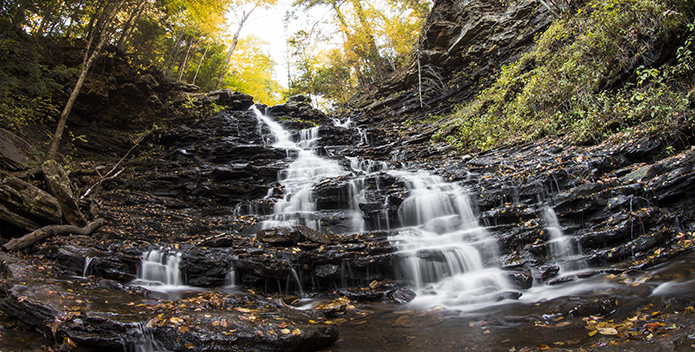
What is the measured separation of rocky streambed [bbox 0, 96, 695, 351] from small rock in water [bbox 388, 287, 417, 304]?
0.10ft

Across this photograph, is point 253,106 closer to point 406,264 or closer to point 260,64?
point 260,64

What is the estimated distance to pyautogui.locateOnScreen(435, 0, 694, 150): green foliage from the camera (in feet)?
21.6

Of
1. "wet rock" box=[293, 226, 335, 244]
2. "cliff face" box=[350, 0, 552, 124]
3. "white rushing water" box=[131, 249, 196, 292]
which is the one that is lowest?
"white rushing water" box=[131, 249, 196, 292]

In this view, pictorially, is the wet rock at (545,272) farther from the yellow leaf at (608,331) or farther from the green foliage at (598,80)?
the green foliage at (598,80)

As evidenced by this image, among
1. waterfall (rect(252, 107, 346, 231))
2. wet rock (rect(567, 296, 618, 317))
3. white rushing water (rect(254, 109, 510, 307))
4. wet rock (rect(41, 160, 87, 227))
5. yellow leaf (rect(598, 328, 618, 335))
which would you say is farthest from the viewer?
waterfall (rect(252, 107, 346, 231))

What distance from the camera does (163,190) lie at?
440 inches

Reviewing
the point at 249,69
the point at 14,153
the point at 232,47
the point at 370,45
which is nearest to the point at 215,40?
the point at 232,47

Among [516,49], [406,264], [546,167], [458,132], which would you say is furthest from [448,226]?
[516,49]

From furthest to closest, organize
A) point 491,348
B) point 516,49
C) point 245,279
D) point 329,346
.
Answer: point 516,49 → point 245,279 → point 329,346 → point 491,348

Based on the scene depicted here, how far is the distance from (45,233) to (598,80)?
45.2 feet

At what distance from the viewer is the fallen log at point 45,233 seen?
5.59 meters

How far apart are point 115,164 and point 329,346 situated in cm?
1274

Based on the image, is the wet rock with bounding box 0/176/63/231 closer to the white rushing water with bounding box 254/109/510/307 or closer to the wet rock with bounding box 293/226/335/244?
the white rushing water with bounding box 254/109/510/307

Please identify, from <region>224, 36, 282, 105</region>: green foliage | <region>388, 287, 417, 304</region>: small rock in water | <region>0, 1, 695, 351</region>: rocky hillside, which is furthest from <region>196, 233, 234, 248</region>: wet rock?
<region>224, 36, 282, 105</region>: green foliage
